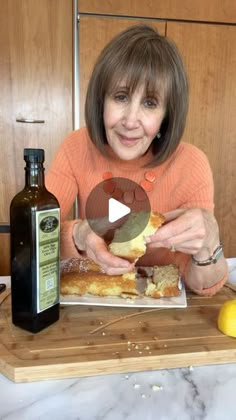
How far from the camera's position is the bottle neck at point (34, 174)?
61 centimetres

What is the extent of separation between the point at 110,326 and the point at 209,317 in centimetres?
20

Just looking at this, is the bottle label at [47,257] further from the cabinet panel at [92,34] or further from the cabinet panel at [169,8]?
the cabinet panel at [169,8]

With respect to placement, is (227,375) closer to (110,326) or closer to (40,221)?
(110,326)

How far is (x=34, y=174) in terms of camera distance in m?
0.63

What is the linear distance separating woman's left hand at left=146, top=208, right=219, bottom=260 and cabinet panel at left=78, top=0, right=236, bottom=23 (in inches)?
66.5

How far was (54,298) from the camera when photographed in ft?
2.23

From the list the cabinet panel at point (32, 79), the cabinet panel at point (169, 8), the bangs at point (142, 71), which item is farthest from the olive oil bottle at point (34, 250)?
the cabinet panel at point (169, 8)

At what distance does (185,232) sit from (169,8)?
1814 millimetres

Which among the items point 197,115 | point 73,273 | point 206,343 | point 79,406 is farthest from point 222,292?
point 197,115

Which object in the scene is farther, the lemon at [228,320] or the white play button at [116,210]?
the white play button at [116,210]

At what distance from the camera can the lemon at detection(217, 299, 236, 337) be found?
2.14ft

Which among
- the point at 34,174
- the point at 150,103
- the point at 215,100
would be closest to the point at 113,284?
the point at 34,174

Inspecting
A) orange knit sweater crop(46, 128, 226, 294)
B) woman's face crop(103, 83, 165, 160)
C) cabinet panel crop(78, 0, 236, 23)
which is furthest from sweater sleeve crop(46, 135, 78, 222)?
cabinet panel crop(78, 0, 236, 23)

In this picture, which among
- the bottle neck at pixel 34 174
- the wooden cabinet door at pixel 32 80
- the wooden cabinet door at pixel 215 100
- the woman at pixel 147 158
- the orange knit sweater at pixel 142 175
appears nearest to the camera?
the bottle neck at pixel 34 174
